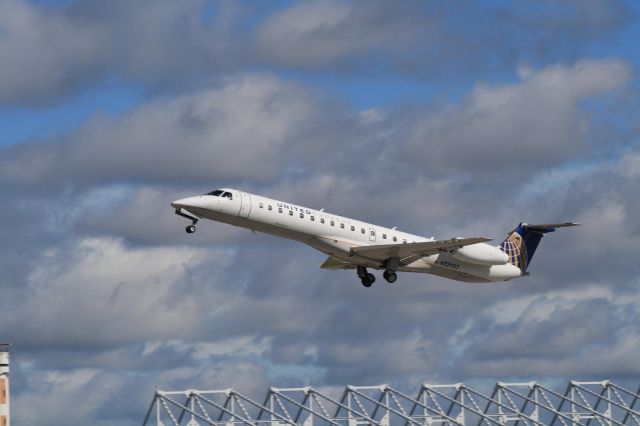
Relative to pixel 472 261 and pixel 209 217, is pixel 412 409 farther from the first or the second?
pixel 209 217

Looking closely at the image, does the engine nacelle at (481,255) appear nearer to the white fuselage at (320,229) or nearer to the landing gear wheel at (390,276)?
the white fuselage at (320,229)

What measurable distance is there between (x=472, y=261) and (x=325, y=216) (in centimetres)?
914

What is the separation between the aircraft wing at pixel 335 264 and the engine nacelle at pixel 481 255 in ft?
→ 15.6

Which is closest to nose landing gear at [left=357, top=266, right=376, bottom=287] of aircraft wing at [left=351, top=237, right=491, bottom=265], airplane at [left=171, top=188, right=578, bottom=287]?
airplane at [left=171, top=188, right=578, bottom=287]

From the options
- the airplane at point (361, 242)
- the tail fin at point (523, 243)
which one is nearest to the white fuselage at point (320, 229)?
the airplane at point (361, 242)

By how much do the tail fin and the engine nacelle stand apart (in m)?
3.17

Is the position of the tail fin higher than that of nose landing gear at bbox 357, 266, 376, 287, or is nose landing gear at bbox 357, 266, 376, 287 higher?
the tail fin

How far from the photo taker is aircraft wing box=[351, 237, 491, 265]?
60938 mm

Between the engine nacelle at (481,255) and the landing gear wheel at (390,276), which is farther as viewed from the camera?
the engine nacelle at (481,255)

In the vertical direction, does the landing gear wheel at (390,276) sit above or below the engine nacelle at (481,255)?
below

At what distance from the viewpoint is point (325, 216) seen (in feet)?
197

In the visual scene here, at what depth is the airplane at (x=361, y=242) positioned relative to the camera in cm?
5703

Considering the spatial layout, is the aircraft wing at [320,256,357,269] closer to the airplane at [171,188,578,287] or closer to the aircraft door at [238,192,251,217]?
the airplane at [171,188,578,287]

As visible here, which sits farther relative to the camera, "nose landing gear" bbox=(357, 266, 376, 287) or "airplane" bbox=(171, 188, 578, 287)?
"nose landing gear" bbox=(357, 266, 376, 287)
